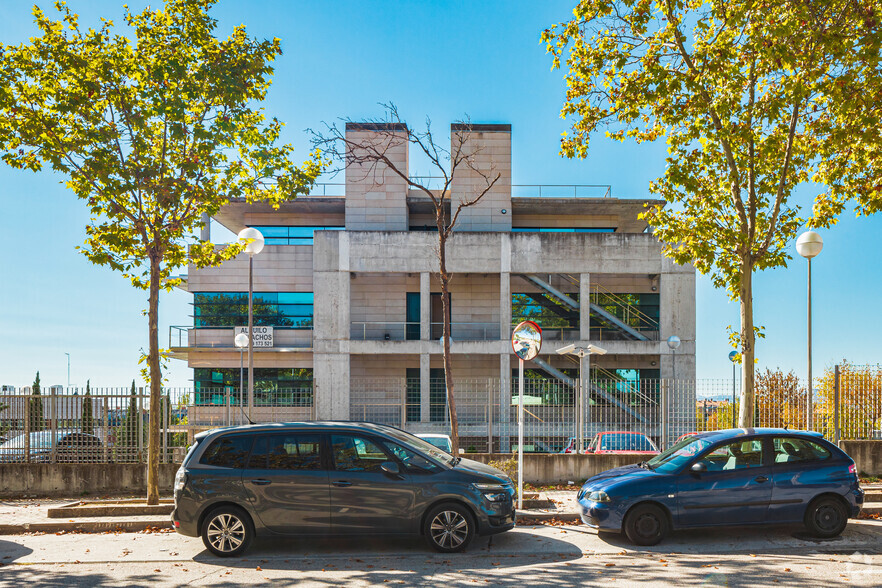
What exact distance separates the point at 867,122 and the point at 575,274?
782 inches

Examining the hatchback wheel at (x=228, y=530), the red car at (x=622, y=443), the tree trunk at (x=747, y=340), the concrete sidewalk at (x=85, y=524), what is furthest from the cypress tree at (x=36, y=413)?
the tree trunk at (x=747, y=340)

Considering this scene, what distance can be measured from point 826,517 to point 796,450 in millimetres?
942

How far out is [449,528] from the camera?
814 centimetres

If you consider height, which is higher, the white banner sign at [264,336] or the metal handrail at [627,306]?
the metal handrail at [627,306]

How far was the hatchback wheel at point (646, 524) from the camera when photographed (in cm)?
851

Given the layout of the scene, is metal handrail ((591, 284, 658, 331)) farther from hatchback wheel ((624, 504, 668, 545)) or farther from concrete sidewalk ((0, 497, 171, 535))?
concrete sidewalk ((0, 497, 171, 535))

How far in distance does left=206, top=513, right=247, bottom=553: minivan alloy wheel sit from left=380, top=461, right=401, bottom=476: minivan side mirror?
1.90 meters

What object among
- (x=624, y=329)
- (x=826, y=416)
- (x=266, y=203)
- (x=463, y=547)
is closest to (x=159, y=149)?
(x=463, y=547)

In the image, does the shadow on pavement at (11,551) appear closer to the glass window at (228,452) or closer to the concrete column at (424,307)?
the glass window at (228,452)

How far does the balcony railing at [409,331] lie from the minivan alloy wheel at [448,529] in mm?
22065

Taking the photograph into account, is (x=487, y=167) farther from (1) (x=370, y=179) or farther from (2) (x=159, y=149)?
(2) (x=159, y=149)

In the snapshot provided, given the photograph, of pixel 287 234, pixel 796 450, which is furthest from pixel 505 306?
pixel 796 450

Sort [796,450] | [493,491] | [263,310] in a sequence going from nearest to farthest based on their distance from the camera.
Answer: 1. [493,491]
2. [796,450]
3. [263,310]

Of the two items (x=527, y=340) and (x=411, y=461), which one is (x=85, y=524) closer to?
(x=411, y=461)
